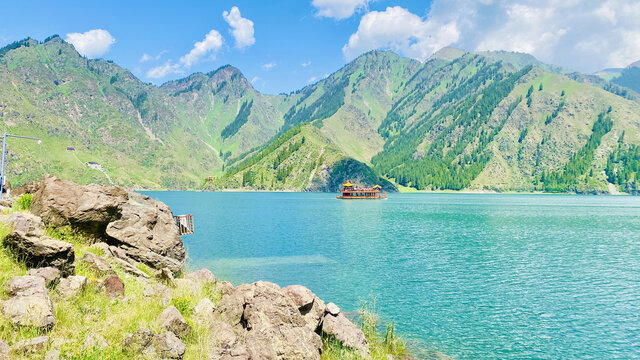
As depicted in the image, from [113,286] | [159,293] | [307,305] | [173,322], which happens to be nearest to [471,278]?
[307,305]

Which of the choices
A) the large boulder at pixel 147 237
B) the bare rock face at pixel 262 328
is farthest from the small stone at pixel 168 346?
the large boulder at pixel 147 237

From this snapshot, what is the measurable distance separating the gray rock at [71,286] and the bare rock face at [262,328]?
5.42 metres

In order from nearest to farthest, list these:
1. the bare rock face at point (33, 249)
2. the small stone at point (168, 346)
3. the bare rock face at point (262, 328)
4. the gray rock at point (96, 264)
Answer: the small stone at point (168, 346), the bare rock face at point (33, 249), the bare rock face at point (262, 328), the gray rock at point (96, 264)

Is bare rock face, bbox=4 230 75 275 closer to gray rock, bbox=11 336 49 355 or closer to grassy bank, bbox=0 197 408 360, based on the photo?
grassy bank, bbox=0 197 408 360

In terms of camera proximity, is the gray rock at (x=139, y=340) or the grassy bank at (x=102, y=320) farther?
the gray rock at (x=139, y=340)

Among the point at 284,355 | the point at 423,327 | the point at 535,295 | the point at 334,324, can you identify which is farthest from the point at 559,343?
the point at 284,355

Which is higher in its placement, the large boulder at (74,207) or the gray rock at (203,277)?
the large boulder at (74,207)

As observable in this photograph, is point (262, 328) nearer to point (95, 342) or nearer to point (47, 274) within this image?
point (95, 342)

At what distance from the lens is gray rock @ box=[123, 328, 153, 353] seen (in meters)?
12.2

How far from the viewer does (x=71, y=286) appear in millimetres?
13938

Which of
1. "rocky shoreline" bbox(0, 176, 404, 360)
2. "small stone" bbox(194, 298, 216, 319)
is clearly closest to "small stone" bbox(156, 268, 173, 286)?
"rocky shoreline" bbox(0, 176, 404, 360)

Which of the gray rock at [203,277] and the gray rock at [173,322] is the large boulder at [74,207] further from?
the gray rock at [173,322]

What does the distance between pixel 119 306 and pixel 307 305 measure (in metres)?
8.42

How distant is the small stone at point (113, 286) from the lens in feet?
51.1
